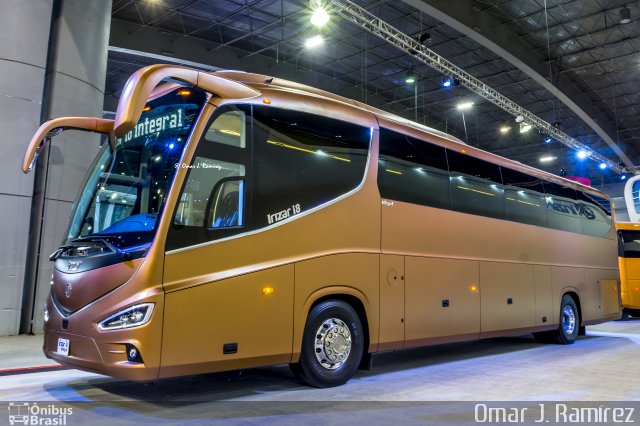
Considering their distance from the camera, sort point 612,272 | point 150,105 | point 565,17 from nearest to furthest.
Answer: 1. point 150,105
2. point 612,272
3. point 565,17

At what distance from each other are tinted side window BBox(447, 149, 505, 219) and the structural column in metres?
7.59

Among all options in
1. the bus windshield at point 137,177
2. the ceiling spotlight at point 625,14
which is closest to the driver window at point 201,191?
the bus windshield at point 137,177

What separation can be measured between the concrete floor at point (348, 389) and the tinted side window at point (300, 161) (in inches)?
73.7

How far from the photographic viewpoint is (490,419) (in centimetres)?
450

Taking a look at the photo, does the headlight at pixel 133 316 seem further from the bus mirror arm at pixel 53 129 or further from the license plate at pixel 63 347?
the bus mirror arm at pixel 53 129

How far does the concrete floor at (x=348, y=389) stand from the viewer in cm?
456

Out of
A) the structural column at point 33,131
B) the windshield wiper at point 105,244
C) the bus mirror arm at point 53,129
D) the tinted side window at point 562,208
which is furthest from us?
the tinted side window at point 562,208

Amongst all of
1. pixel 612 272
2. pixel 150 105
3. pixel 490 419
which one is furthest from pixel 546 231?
pixel 150 105

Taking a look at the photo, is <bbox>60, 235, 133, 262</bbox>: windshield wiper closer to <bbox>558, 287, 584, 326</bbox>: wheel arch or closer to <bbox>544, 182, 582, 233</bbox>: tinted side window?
<bbox>544, 182, 582, 233</bbox>: tinted side window

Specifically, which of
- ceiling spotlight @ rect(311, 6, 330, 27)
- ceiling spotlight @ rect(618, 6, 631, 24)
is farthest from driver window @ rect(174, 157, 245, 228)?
ceiling spotlight @ rect(618, 6, 631, 24)

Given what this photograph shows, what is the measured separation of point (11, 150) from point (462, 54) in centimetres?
1582

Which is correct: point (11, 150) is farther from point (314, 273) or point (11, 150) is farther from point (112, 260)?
point (314, 273)

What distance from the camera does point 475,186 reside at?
321 inches

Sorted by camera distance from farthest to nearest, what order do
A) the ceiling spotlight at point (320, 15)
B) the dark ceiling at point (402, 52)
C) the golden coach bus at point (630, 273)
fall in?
the golden coach bus at point (630, 273) < the dark ceiling at point (402, 52) < the ceiling spotlight at point (320, 15)
